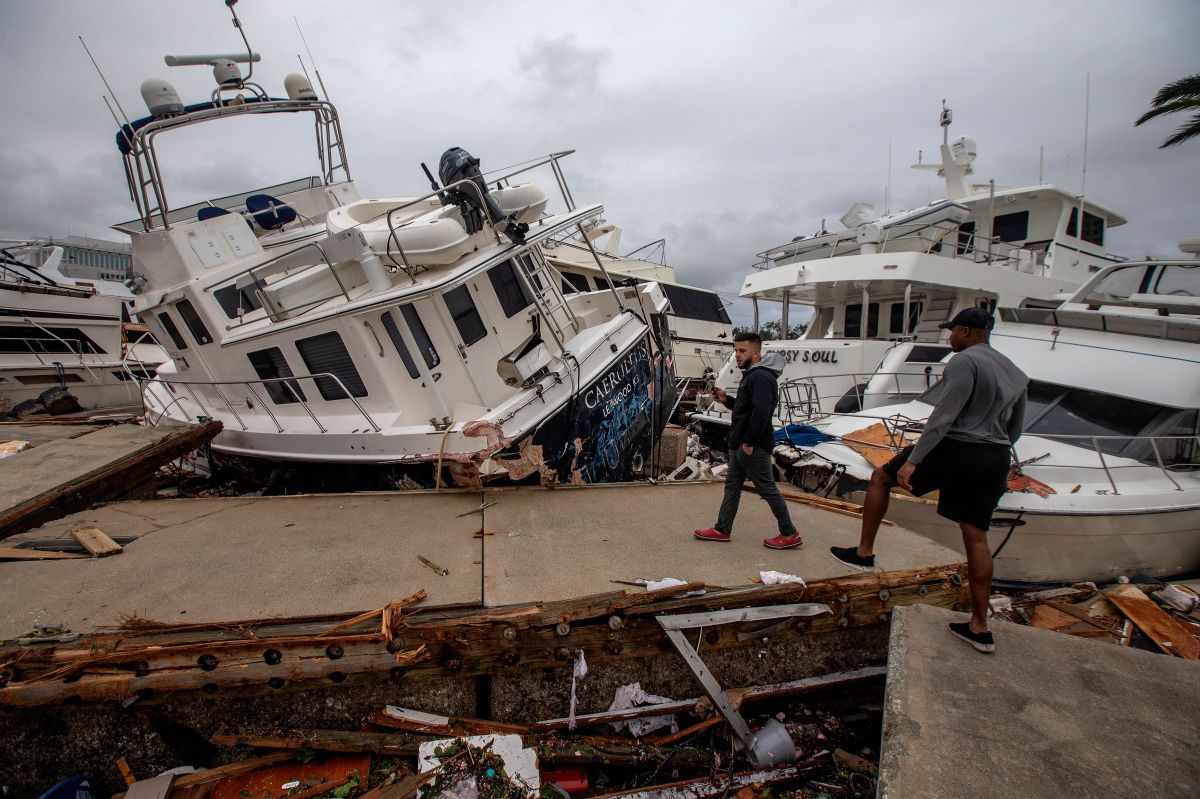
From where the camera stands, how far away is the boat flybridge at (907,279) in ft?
28.5

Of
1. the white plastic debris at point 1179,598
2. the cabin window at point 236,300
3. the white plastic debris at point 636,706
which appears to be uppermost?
the cabin window at point 236,300

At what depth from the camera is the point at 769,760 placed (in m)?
2.75

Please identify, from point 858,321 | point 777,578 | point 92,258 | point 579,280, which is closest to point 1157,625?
point 777,578

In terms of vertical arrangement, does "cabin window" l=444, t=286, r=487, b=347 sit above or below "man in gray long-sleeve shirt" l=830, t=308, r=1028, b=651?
above

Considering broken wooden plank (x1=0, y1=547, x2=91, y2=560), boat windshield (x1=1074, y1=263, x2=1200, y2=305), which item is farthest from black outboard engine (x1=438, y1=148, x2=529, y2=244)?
boat windshield (x1=1074, y1=263, x2=1200, y2=305)

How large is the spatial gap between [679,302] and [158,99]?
48.1 ft

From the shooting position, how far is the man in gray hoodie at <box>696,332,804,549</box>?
3311 millimetres

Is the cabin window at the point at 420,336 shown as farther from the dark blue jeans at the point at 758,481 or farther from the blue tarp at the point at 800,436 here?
the blue tarp at the point at 800,436

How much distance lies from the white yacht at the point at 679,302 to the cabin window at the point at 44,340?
11.9 metres

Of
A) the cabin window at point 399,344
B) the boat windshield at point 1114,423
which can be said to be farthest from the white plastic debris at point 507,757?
the boat windshield at point 1114,423

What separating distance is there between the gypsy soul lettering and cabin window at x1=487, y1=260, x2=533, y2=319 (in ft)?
4.77

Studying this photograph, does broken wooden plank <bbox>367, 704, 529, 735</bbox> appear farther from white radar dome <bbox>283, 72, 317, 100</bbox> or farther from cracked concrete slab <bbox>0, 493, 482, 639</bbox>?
white radar dome <bbox>283, 72, 317, 100</bbox>

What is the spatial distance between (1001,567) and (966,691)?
333 centimetres

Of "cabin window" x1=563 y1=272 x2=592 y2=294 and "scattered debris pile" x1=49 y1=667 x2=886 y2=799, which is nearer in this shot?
"scattered debris pile" x1=49 y1=667 x2=886 y2=799
